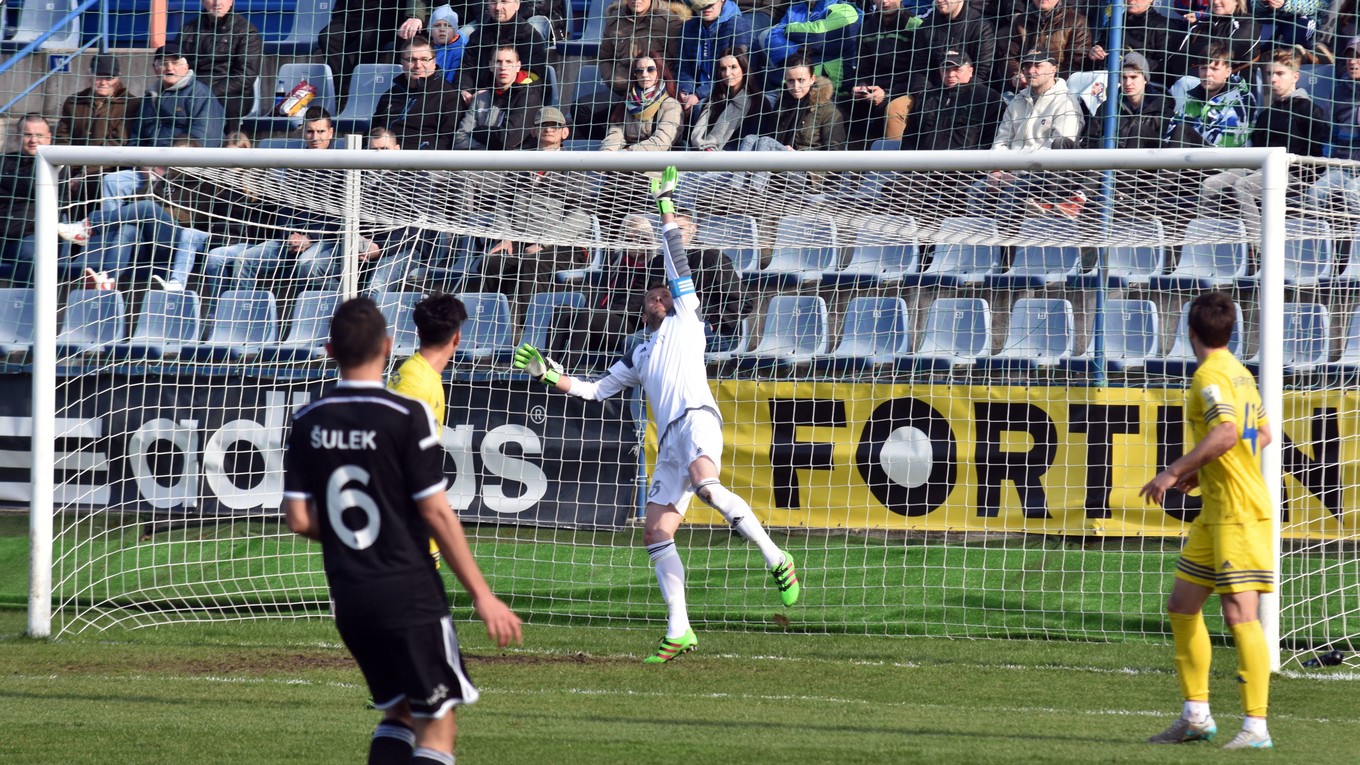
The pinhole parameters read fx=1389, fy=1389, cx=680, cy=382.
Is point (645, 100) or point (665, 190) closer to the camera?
point (665, 190)

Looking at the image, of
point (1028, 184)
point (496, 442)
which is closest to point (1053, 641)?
point (1028, 184)

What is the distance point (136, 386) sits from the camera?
9859 mm

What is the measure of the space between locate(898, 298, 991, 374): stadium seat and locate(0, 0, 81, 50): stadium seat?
933 centimetres

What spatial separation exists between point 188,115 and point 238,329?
8.81ft

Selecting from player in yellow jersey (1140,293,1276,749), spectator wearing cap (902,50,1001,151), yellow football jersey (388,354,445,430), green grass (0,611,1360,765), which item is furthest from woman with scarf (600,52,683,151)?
player in yellow jersey (1140,293,1276,749)

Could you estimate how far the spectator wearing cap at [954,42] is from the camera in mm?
10750

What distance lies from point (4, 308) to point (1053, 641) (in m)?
9.26

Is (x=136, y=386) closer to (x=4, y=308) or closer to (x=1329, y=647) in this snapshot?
(x=4, y=308)

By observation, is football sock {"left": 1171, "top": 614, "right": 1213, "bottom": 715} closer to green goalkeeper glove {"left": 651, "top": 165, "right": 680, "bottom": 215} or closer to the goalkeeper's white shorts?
the goalkeeper's white shorts

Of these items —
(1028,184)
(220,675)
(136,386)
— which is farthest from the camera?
(136,386)

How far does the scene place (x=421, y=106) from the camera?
11531mm

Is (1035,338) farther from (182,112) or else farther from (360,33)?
(182,112)

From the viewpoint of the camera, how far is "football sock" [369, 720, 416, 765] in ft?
12.7

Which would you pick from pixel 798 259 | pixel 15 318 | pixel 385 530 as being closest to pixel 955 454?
pixel 798 259
